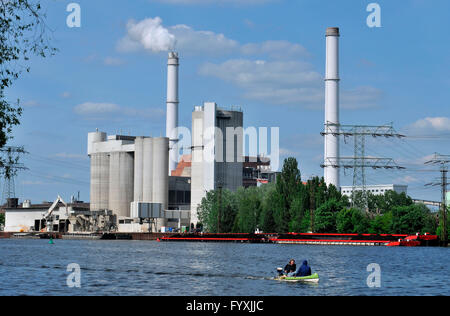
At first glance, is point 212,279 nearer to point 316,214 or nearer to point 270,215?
point 316,214

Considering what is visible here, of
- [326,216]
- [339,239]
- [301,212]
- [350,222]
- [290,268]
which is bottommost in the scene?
[339,239]

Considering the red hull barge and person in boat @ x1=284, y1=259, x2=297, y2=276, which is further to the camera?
the red hull barge

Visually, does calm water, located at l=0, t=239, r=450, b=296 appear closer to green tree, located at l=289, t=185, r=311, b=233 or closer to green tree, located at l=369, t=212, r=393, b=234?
green tree, located at l=369, t=212, r=393, b=234

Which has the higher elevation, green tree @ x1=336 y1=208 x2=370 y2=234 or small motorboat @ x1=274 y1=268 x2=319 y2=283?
green tree @ x1=336 y1=208 x2=370 y2=234

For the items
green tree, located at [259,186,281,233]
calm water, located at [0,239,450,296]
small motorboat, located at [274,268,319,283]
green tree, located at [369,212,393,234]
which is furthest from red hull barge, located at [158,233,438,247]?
small motorboat, located at [274,268,319,283]

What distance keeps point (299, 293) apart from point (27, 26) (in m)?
30.2

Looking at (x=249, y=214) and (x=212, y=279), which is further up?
(x=249, y=214)

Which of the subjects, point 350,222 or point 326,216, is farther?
point 326,216

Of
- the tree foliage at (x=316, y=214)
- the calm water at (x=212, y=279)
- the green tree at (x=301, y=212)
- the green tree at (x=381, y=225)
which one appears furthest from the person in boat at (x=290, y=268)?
the green tree at (x=301, y=212)

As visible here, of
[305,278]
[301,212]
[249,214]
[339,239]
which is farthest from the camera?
[249,214]

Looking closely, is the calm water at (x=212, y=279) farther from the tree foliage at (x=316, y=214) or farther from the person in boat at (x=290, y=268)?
the tree foliage at (x=316, y=214)

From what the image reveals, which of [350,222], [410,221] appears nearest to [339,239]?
[350,222]

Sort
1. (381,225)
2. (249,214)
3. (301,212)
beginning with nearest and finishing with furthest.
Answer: (381,225) < (301,212) < (249,214)
